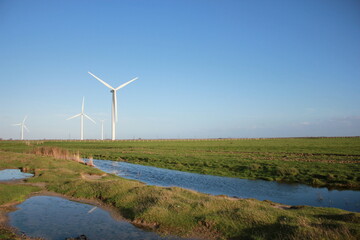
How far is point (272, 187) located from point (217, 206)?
11.9 m

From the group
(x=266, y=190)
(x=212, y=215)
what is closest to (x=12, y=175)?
(x=212, y=215)

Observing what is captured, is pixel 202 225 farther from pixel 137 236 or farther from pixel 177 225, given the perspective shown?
pixel 137 236

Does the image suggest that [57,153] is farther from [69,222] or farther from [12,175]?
[69,222]

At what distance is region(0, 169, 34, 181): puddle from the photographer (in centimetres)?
2419

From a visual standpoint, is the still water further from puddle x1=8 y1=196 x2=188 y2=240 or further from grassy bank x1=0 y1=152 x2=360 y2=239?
puddle x1=8 y1=196 x2=188 y2=240

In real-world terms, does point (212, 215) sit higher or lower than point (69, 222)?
higher

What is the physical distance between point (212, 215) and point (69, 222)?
7.36 m

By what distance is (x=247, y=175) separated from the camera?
1161 inches

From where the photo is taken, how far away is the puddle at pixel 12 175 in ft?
79.4

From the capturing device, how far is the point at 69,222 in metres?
13.2

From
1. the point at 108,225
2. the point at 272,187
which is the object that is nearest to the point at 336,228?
the point at 108,225

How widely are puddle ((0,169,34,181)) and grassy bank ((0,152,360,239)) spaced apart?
6.21 metres

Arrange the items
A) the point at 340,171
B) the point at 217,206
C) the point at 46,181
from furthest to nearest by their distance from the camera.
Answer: the point at 340,171 → the point at 46,181 → the point at 217,206

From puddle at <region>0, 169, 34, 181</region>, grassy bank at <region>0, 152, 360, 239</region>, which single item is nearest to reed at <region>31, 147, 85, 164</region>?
puddle at <region>0, 169, 34, 181</region>
